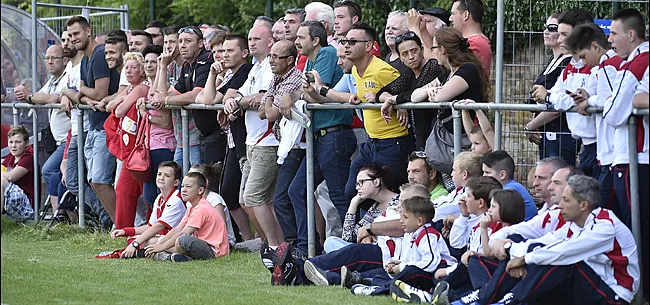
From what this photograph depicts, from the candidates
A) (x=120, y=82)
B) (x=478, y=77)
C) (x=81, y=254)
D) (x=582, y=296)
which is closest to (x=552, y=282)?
(x=582, y=296)

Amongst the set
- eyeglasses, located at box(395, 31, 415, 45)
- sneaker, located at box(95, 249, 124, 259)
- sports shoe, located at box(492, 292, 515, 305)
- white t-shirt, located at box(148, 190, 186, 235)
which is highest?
eyeglasses, located at box(395, 31, 415, 45)

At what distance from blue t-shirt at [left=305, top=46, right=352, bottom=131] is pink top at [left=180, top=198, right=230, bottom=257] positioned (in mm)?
1371

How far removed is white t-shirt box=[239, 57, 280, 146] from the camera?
34.6 feet

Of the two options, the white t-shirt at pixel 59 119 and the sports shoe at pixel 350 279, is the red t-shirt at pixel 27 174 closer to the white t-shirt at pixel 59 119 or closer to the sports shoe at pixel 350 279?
the white t-shirt at pixel 59 119

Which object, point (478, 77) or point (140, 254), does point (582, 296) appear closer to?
point (478, 77)

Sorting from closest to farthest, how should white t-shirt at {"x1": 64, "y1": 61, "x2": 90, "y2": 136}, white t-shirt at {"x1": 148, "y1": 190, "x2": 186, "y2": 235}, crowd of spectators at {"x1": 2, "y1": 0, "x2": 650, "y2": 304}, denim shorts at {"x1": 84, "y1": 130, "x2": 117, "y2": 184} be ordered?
crowd of spectators at {"x1": 2, "y1": 0, "x2": 650, "y2": 304}, white t-shirt at {"x1": 148, "y1": 190, "x2": 186, "y2": 235}, denim shorts at {"x1": 84, "y1": 130, "x2": 117, "y2": 184}, white t-shirt at {"x1": 64, "y1": 61, "x2": 90, "y2": 136}

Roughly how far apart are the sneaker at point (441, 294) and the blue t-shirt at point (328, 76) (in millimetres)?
2690

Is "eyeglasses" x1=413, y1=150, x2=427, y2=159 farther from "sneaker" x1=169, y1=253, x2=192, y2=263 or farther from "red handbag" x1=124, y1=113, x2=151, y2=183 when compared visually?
"red handbag" x1=124, y1=113, x2=151, y2=183

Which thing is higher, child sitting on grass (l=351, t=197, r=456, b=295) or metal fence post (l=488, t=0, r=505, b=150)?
metal fence post (l=488, t=0, r=505, b=150)

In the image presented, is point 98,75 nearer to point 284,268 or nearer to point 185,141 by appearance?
point 185,141

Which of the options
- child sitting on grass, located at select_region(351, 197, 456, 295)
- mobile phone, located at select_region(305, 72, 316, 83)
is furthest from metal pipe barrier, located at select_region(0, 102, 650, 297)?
child sitting on grass, located at select_region(351, 197, 456, 295)

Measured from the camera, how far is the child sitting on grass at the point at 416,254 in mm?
7910

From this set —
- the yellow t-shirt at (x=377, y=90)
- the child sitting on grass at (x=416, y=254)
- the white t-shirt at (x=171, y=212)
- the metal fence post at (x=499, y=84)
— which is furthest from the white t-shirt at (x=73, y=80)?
the metal fence post at (x=499, y=84)

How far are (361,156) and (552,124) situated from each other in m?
1.88
